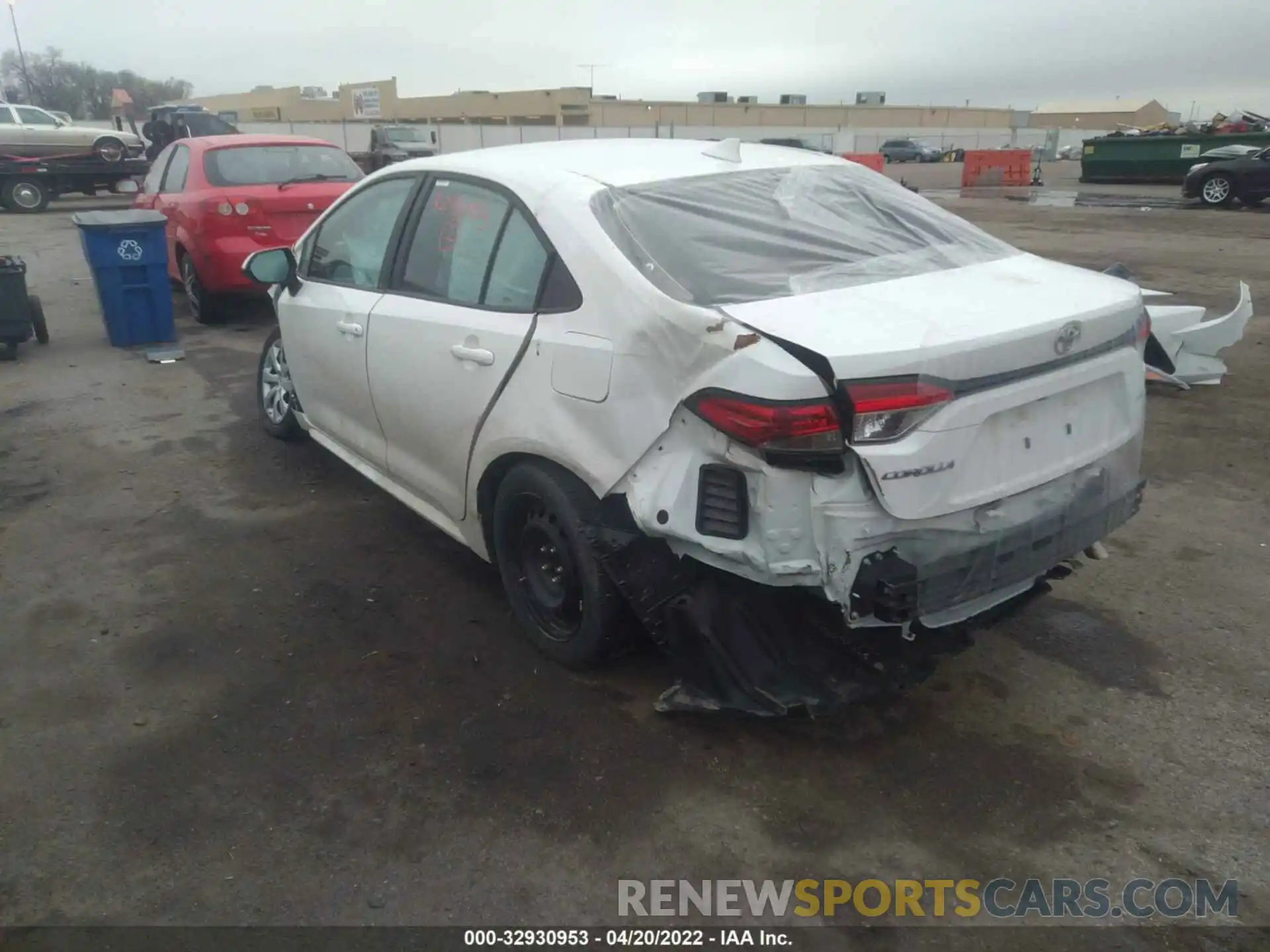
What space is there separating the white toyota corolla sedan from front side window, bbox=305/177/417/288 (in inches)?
6.0

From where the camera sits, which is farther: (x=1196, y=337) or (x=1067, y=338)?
(x=1196, y=337)

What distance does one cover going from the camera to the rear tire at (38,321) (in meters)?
8.05

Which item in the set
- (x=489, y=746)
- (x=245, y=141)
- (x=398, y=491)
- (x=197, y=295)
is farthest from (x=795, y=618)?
Answer: (x=245, y=141)

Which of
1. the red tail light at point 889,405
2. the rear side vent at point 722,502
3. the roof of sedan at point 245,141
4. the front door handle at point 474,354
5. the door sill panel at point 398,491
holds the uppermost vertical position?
the roof of sedan at point 245,141

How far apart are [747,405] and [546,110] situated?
204ft

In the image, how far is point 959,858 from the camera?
2568 mm

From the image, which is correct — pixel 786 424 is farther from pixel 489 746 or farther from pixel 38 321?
pixel 38 321

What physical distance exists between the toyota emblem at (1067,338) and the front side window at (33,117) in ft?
75.9

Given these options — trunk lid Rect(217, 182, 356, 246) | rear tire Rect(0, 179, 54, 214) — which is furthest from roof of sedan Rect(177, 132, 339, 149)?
rear tire Rect(0, 179, 54, 214)

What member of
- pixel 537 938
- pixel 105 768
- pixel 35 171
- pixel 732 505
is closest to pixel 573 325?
pixel 732 505

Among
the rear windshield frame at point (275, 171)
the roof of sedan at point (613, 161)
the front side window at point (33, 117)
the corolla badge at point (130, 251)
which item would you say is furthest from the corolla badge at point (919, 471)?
the front side window at point (33, 117)

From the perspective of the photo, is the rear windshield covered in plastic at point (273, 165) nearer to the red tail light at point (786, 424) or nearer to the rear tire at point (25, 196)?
the red tail light at point (786, 424)

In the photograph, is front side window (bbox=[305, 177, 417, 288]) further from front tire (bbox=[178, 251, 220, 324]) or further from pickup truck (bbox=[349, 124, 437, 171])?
pickup truck (bbox=[349, 124, 437, 171])

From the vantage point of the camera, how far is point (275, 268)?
4.70 metres
